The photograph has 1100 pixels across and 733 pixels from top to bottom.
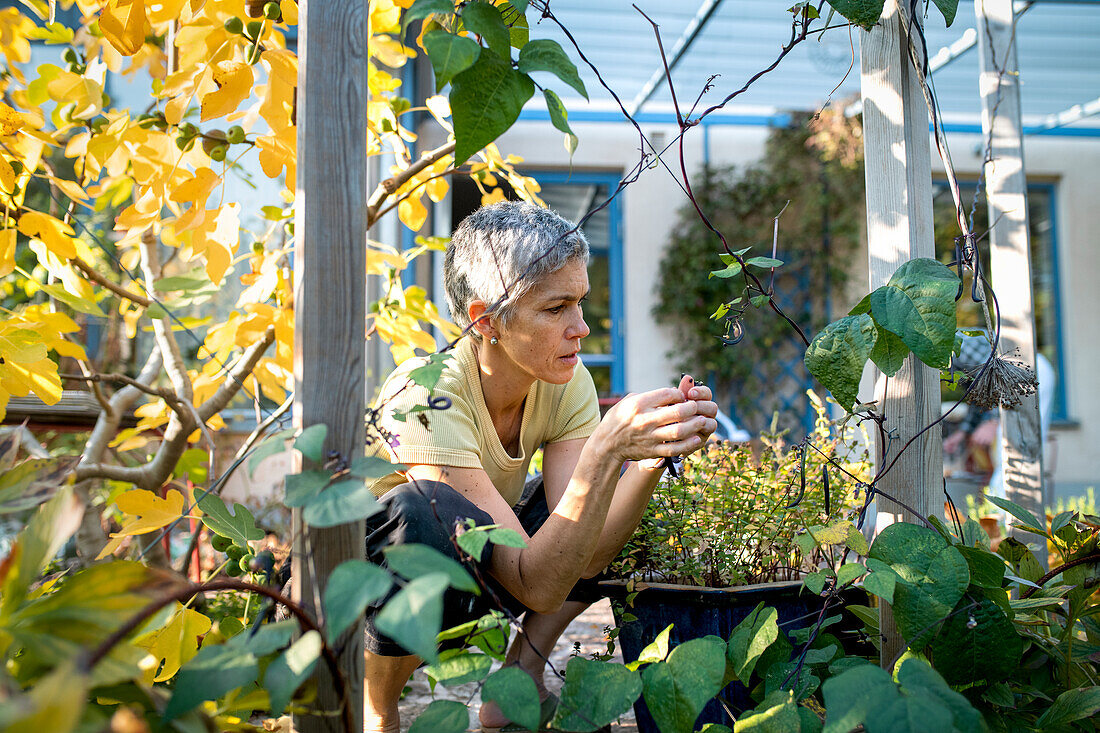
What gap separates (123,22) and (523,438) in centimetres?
113

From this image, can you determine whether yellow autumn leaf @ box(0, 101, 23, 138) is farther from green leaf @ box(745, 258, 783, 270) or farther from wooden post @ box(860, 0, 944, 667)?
wooden post @ box(860, 0, 944, 667)

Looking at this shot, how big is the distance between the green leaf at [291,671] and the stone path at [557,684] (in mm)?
508

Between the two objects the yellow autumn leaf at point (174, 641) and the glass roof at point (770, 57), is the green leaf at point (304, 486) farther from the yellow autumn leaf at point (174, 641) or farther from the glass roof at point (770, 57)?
the glass roof at point (770, 57)

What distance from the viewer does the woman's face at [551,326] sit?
5.00ft

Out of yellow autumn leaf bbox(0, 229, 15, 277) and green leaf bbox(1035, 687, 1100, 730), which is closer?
green leaf bbox(1035, 687, 1100, 730)

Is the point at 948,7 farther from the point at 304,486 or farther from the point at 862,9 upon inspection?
the point at 304,486

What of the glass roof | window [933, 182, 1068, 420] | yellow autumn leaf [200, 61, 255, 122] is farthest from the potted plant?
window [933, 182, 1068, 420]

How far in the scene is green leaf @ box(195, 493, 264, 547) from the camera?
1.00 meters

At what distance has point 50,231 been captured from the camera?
1.35 metres

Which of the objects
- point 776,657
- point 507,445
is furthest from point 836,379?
point 507,445

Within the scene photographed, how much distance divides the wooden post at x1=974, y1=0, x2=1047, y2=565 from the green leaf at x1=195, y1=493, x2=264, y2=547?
1.73 meters

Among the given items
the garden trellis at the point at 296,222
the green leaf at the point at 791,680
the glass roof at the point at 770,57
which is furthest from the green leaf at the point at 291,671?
the glass roof at the point at 770,57

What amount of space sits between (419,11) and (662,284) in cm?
622

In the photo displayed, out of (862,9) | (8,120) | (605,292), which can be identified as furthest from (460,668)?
(605,292)
